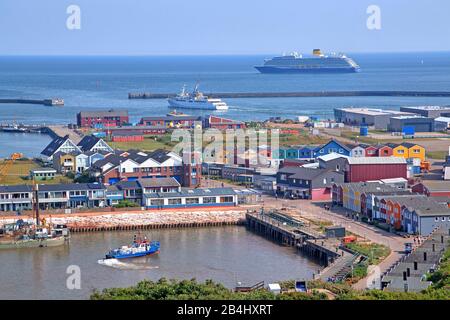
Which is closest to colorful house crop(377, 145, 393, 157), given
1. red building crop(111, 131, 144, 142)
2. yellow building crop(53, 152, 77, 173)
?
yellow building crop(53, 152, 77, 173)

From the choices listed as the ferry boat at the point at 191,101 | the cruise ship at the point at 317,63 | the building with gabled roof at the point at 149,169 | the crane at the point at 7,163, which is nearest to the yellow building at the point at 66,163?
the crane at the point at 7,163

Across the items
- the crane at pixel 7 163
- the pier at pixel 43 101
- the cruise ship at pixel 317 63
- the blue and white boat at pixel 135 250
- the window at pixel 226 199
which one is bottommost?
the blue and white boat at pixel 135 250

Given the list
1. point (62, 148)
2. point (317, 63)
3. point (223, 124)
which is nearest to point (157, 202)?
point (62, 148)

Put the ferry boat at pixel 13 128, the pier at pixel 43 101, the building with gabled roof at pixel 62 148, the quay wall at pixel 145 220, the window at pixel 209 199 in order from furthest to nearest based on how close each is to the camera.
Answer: the pier at pixel 43 101 → the ferry boat at pixel 13 128 → the building with gabled roof at pixel 62 148 → the window at pixel 209 199 → the quay wall at pixel 145 220

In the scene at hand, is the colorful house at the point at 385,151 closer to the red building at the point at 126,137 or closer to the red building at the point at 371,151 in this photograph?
the red building at the point at 371,151

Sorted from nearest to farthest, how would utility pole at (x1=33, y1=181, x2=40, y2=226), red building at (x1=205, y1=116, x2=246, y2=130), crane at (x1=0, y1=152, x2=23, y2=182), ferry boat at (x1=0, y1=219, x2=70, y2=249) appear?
ferry boat at (x1=0, y1=219, x2=70, y2=249) → utility pole at (x1=33, y1=181, x2=40, y2=226) → crane at (x1=0, y1=152, x2=23, y2=182) → red building at (x1=205, y1=116, x2=246, y2=130)

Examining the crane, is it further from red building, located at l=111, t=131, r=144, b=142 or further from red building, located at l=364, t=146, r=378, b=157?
red building, located at l=364, t=146, r=378, b=157


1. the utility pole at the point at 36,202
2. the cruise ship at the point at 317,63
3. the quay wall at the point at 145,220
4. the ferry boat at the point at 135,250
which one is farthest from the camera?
the cruise ship at the point at 317,63
